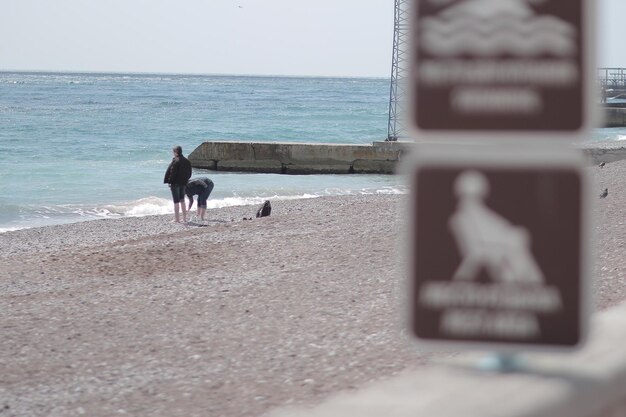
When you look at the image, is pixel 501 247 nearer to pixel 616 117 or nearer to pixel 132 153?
pixel 132 153

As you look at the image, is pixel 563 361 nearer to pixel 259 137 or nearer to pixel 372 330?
pixel 372 330

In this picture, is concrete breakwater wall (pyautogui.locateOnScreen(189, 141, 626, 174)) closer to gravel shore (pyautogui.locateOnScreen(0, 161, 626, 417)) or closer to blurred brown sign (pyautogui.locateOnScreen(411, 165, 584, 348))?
gravel shore (pyautogui.locateOnScreen(0, 161, 626, 417))

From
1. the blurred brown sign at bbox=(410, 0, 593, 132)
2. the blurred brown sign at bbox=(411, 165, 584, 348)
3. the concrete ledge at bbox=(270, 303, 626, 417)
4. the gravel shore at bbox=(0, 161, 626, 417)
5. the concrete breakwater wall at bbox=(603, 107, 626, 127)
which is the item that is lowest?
the gravel shore at bbox=(0, 161, 626, 417)

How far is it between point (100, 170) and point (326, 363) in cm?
3000

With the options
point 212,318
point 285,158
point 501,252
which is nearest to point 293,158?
point 285,158

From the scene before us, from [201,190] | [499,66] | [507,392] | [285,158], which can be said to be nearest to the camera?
[499,66]

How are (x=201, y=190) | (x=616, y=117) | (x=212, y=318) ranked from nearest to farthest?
(x=212, y=318), (x=201, y=190), (x=616, y=117)

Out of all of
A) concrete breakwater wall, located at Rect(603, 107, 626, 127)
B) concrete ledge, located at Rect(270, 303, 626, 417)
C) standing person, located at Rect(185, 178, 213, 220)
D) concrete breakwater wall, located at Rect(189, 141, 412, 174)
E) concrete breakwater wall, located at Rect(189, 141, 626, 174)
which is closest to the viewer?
concrete ledge, located at Rect(270, 303, 626, 417)

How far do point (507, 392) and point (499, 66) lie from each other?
910mm

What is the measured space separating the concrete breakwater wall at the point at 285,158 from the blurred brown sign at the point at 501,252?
108ft

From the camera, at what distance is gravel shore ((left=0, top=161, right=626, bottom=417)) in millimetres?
6902

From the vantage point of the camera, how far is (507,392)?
8.84 ft

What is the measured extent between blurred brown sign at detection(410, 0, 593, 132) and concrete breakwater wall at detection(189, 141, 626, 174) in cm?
3271

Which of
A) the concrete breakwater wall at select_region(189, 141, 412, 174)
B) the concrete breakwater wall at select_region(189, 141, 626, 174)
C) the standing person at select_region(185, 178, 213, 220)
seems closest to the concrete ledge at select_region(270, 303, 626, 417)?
the standing person at select_region(185, 178, 213, 220)
